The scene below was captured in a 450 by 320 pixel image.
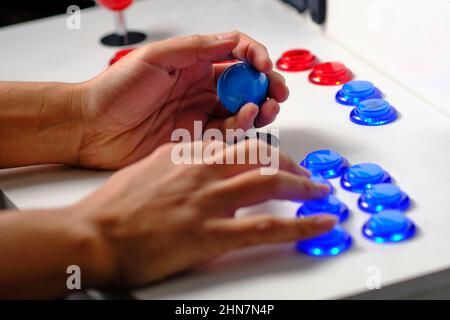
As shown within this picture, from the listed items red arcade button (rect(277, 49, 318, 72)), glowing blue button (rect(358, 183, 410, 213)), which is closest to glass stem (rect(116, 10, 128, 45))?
red arcade button (rect(277, 49, 318, 72))

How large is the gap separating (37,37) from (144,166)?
720 mm

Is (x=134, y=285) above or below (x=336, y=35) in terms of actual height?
below

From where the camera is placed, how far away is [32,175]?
3.34 ft

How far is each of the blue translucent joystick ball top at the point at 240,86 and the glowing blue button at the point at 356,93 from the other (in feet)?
0.54

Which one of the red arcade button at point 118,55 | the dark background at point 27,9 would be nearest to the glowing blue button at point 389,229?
the red arcade button at point 118,55

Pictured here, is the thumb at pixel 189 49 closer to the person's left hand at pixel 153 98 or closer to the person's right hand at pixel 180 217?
the person's left hand at pixel 153 98

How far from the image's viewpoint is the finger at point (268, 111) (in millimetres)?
1000

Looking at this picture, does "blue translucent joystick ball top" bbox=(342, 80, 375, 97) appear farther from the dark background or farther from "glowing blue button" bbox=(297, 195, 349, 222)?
the dark background

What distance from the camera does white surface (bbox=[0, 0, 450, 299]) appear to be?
0.77 m

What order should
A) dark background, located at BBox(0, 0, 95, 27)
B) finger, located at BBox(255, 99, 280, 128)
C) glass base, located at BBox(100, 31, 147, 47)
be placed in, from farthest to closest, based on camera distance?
dark background, located at BBox(0, 0, 95, 27) → glass base, located at BBox(100, 31, 147, 47) → finger, located at BBox(255, 99, 280, 128)

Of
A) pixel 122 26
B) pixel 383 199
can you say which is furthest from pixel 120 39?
pixel 383 199

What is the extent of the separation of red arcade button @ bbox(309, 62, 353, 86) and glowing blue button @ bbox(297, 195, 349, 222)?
0.35 m

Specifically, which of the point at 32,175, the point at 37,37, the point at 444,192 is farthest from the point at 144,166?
the point at 37,37

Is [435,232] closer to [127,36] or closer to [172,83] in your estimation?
[172,83]
